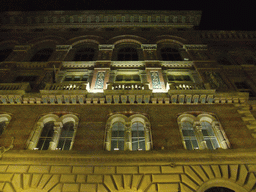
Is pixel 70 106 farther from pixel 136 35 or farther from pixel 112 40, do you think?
pixel 136 35

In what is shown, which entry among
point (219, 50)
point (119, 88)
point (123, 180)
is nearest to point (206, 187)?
point (123, 180)

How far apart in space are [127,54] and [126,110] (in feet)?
29.6

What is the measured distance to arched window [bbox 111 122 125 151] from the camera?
11827 millimetres

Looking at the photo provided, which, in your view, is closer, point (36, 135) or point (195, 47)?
point (36, 135)

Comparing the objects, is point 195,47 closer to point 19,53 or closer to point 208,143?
point 208,143

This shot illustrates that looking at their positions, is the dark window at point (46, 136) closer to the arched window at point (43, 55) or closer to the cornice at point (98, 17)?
the arched window at point (43, 55)

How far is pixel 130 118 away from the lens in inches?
511

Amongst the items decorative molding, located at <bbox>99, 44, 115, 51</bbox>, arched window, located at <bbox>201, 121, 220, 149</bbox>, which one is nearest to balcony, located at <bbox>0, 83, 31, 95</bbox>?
decorative molding, located at <bbox>99, 44, 115, 51</bbox>

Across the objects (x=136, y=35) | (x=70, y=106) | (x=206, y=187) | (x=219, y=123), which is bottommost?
(x=206, y=187)

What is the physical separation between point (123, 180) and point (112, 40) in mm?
16102

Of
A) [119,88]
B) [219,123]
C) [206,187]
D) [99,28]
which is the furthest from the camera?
[99,28]

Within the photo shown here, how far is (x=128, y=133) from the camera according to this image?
12008mm

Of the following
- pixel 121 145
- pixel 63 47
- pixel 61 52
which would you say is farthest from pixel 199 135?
pixel 63 47

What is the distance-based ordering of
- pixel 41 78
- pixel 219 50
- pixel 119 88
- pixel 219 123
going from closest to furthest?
pixel 219 123
pixel 119 88
pixel 41 78
pixel 219 50
